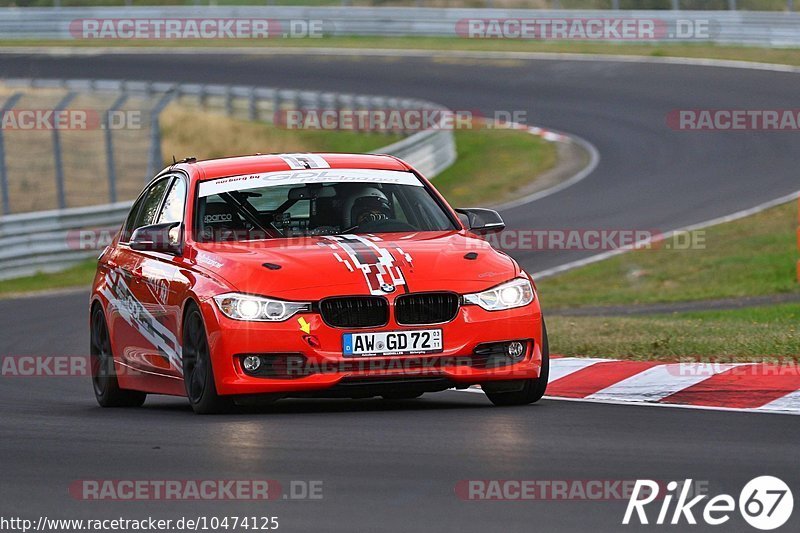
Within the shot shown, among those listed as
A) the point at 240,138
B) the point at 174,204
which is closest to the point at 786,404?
the point at 174,204

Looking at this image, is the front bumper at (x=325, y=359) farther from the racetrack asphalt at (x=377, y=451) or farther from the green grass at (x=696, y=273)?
the green grass at (x=696, y=273)

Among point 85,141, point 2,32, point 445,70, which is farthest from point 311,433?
point 2,32

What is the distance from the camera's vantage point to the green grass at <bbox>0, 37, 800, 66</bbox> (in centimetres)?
4153

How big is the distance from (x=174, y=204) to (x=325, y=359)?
6.94 feet

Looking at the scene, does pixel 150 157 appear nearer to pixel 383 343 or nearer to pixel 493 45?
pixel 383 343

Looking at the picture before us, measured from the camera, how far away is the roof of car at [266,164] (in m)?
9.89

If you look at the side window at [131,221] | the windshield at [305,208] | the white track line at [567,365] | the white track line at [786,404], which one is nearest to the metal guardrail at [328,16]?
the white track line at [567,365]

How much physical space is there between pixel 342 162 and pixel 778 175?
17.9 m

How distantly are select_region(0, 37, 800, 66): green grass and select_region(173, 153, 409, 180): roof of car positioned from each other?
30.6 m

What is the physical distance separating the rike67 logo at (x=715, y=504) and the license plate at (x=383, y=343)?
240 cm

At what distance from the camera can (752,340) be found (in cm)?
1097

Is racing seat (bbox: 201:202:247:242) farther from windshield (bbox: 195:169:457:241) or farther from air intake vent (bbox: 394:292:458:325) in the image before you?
air intake vent (bbox: 394:292:458:325)

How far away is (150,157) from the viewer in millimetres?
25734

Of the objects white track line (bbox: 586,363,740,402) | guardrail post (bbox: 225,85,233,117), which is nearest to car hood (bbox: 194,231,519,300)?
white track line (bbox: 586,363,740,402)
